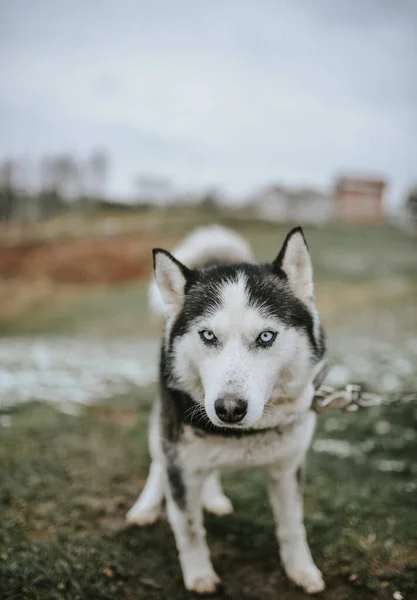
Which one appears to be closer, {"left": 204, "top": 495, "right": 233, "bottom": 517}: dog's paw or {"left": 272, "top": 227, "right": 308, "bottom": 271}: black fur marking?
{"left": 272, "top": 227, "right": 308, "bottom": 271}: black fur marking

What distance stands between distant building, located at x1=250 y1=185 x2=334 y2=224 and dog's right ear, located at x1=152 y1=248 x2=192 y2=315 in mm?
9549

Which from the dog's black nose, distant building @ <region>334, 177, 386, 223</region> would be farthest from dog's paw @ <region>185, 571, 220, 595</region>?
distant building @ <region>334, 177, 386, 223</region>

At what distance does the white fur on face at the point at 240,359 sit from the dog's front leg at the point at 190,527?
465 millimetres

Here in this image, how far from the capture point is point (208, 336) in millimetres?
2223

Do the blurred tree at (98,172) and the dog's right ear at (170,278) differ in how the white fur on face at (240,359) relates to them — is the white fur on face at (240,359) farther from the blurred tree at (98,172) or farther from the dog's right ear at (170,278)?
the blurred tree at (98,172)

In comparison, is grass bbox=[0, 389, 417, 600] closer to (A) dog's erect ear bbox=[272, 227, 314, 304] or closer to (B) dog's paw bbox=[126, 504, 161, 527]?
(B) dog's paw bbox=[126, 504, 161, 527]

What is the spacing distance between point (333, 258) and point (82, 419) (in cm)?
→ 744

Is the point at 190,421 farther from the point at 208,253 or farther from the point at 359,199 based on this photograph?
the point at 359,199

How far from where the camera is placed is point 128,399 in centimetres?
599

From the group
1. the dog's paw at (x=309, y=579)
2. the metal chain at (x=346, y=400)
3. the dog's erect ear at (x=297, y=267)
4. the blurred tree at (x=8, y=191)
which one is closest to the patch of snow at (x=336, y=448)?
the metal chain at (x=346, y=400)

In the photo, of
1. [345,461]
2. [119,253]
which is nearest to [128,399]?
[345,461]

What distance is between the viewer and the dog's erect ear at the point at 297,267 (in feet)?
7.80

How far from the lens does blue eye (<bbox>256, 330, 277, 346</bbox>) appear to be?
7.15 ft

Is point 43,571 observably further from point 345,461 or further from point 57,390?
point 57,390
